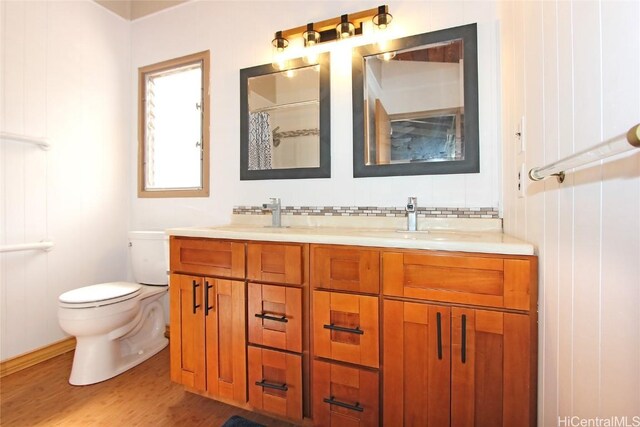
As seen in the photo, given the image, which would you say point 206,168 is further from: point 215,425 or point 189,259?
point 215,425

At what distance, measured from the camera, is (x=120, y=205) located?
2309 millimetres

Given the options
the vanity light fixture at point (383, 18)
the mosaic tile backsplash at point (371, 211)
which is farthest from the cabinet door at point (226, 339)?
the vanity light fixture at point (383, 18)

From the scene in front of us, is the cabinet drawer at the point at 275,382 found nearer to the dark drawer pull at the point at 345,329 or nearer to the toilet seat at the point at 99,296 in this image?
the dark drawer pull at the point at 345,329

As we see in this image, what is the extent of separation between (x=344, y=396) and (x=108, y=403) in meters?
1.22

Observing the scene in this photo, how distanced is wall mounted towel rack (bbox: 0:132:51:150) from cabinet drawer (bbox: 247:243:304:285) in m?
1.61

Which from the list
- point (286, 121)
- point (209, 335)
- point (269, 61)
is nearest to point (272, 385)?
point (209, 335)

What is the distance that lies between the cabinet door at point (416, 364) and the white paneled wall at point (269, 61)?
67cm

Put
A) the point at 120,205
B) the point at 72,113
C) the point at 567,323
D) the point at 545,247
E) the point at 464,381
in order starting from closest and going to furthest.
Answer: the point at 567,323
the point at 545,247
the point at 464,381
the point at 72,113
the point at 120,205

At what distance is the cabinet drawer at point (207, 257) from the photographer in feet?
4.36

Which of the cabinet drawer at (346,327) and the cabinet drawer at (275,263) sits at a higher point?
the cabinet drawer at (275,263)

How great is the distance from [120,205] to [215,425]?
5.88 ft

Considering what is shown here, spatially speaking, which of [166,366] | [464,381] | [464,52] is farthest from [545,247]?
[166,366]

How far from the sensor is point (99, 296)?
5.32ft

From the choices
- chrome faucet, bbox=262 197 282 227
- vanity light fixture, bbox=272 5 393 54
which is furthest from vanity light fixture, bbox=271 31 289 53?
chrome faucet, bbox=262 197 282 227
